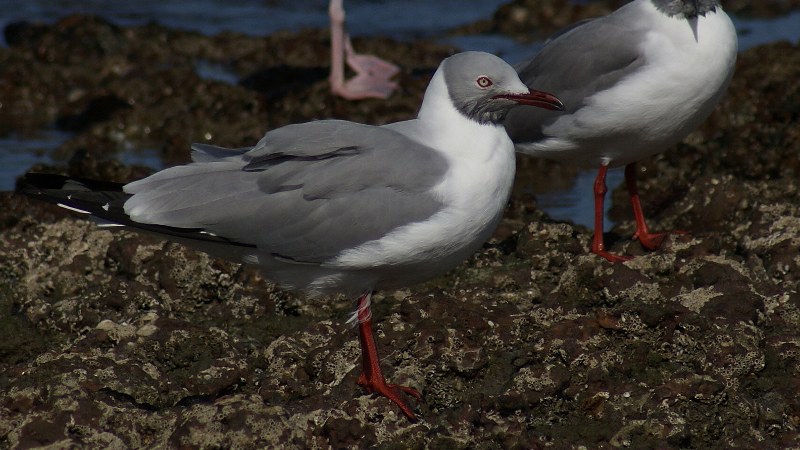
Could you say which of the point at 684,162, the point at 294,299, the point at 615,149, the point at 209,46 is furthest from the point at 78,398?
the point at 209,46

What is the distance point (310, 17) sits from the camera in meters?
16.7

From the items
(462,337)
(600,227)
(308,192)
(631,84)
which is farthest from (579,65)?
(308,192)

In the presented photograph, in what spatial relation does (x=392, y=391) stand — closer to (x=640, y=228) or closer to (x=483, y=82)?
(x=483, y=82)

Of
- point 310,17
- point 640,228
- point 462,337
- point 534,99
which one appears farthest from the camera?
point 310,17

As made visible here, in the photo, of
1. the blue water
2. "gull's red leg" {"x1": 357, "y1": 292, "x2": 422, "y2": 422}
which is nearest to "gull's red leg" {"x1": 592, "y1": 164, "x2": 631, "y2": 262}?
"gull's red leg" {"x1": 357, "y1": 292, "x2": 422, "y2": 422}

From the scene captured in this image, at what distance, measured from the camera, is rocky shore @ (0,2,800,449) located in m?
4.77

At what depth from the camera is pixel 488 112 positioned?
525 centimetres

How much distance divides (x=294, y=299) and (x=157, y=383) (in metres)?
1.21

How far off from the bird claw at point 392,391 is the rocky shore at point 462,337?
0.05 metres

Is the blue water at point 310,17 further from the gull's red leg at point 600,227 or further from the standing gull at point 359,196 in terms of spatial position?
the standing gull at point 359,196

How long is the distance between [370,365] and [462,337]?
1.47ft

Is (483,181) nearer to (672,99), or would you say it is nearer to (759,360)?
(759,360)

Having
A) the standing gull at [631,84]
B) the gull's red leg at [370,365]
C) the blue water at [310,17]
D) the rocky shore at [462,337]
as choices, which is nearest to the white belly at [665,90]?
the standing gull at [631,84]

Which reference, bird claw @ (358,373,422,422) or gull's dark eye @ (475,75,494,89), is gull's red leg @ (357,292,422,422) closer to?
bird claw @ (358,373,422,422)
